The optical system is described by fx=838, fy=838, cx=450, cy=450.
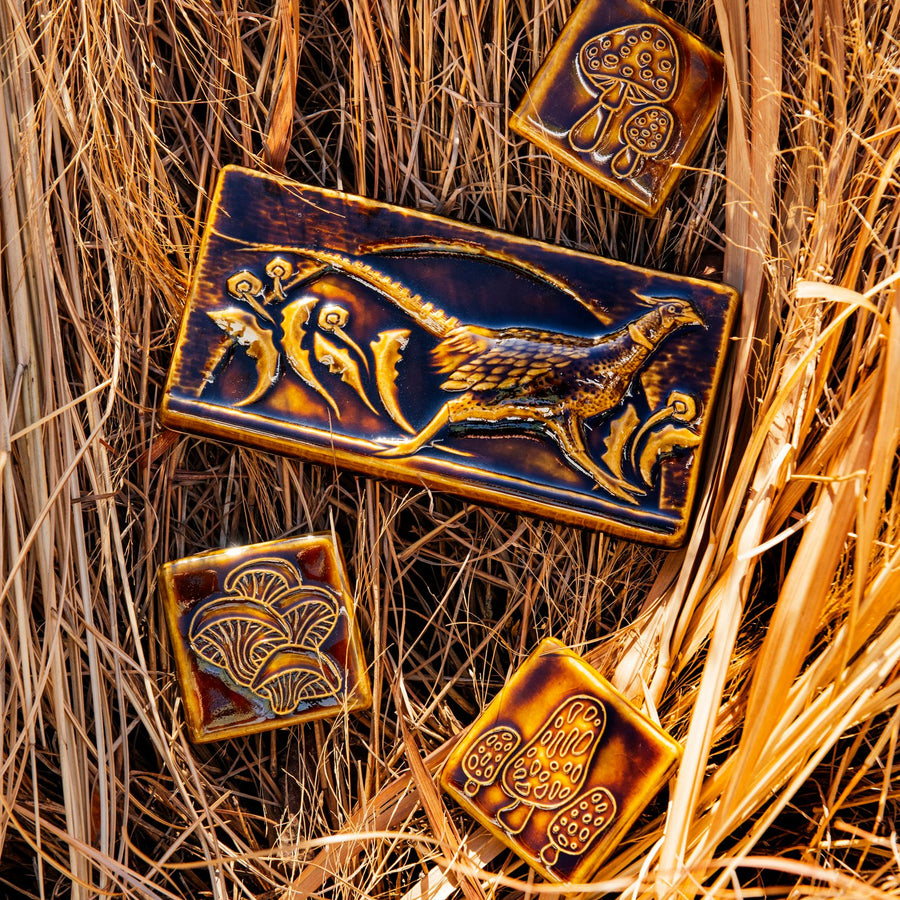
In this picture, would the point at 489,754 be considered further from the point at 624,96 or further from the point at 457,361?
the point at 624,96

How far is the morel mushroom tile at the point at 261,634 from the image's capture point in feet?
2.89

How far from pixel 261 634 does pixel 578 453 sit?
1.26 ft

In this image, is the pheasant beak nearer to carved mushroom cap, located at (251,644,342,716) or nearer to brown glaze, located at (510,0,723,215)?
brown glaze, located at (510,0,723,215)

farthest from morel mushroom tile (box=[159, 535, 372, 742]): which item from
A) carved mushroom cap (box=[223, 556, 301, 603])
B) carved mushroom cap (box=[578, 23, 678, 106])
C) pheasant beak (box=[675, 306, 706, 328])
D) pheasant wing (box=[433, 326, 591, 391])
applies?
carved mushroom cap (box=[578, 23, 678, 106])

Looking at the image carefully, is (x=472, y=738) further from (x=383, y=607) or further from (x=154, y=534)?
(x=154, y=534)

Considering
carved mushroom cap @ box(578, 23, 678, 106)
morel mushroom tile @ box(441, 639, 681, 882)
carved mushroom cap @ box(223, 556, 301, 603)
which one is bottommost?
morel mushroom tile @ box(441, 639, 681, 882)

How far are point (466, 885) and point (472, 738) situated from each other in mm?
156

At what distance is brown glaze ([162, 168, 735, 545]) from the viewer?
862mm

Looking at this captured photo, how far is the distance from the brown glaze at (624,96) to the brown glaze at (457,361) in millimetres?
103

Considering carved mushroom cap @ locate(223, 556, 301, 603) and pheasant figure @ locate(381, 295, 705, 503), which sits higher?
pheasant figure @ locate(381, 295, 705, 503)

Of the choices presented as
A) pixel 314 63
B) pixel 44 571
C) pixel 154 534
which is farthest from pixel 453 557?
pixel 314 63

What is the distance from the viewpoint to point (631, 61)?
2.82ft

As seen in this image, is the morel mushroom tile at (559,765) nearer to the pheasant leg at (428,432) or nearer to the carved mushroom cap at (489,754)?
the carved mushroom cap at (489,754)

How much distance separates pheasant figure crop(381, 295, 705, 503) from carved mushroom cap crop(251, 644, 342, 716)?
24cm
